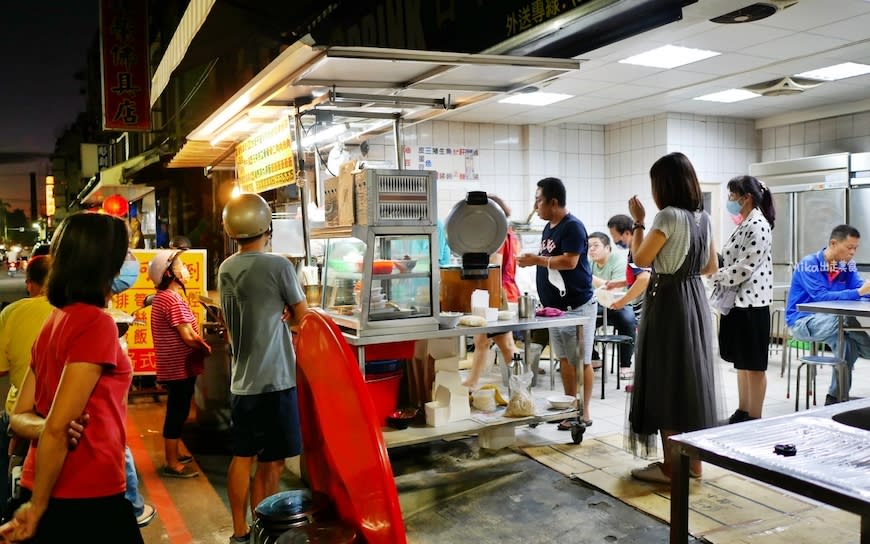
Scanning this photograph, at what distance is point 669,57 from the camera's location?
704cm

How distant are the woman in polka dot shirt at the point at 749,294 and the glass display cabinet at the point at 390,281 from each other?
2388mm

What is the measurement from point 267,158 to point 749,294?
4090 mm

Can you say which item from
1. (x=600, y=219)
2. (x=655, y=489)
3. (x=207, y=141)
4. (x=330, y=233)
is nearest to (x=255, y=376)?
(x=330, y=233)

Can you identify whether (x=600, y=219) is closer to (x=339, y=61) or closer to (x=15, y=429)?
(x=339, y=61)

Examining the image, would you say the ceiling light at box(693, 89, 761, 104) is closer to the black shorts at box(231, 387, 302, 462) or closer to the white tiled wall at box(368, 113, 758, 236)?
the white tiled wall at box(368, 113, 758, 236)

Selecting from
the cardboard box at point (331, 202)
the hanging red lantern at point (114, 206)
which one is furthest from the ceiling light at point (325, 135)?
the hanging red lantern at point (114, 206)

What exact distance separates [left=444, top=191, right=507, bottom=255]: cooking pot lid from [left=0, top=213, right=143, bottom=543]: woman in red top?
2717 millimetres

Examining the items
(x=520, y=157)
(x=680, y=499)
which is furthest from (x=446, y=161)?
(x=680, y=499)

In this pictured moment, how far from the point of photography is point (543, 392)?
7008mm

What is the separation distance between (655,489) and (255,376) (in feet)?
8.36

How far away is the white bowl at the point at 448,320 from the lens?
4.55 metres

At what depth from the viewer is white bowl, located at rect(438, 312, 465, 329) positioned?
455 cm

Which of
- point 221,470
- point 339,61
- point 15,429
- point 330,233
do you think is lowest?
point 221,470

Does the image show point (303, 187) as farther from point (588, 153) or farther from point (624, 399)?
point (588, 153)
